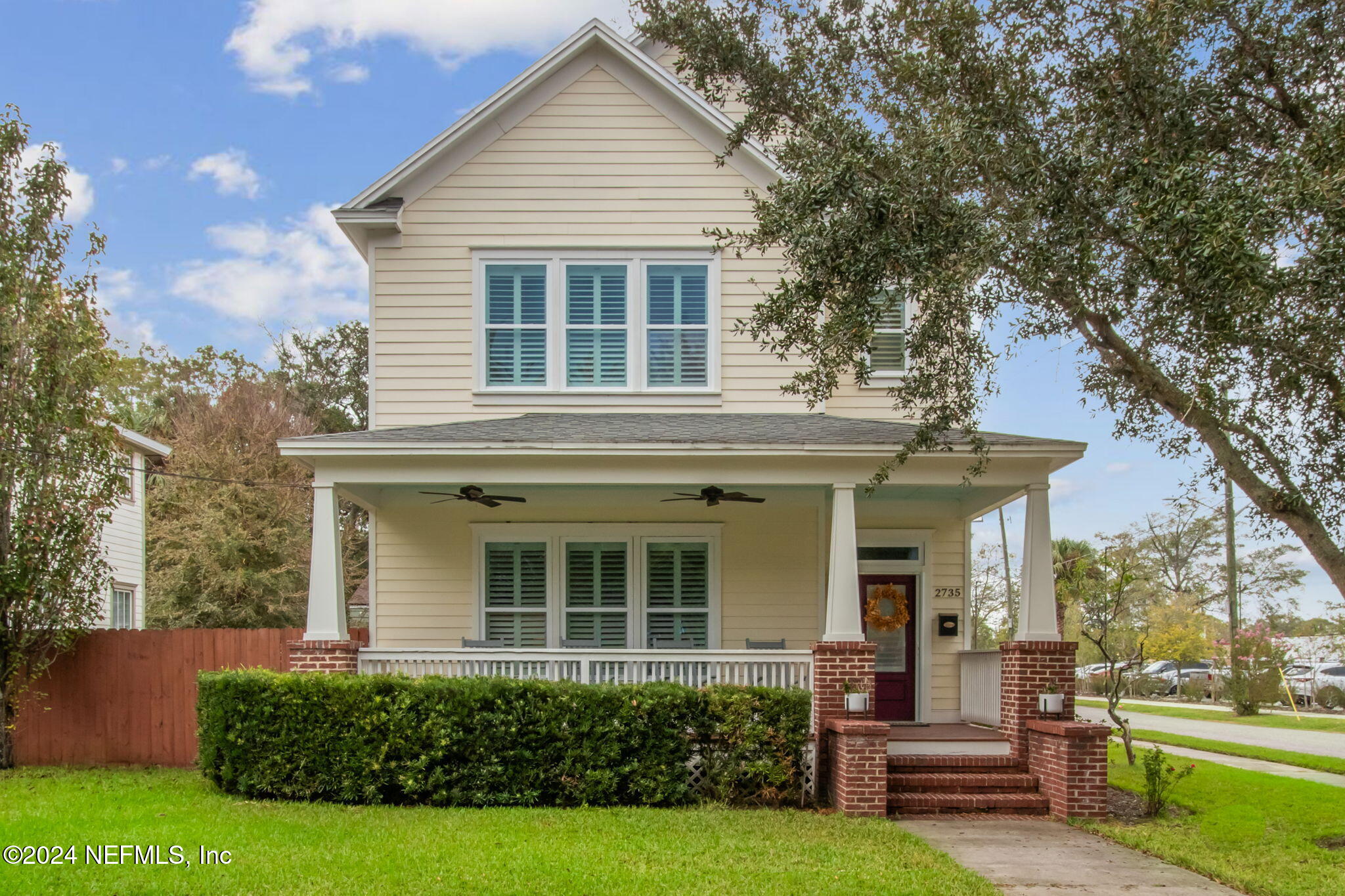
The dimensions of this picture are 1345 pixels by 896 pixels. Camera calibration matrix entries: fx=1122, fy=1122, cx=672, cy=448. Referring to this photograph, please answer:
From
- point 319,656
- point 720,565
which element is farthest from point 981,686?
point 319,656

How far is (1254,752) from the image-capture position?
18391 mm

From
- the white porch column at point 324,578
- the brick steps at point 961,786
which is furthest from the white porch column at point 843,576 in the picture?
the white porch column at point 324,578

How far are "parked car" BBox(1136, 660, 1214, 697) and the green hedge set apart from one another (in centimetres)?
3075

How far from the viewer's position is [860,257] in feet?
31.1

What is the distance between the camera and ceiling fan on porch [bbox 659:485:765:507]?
12195mm

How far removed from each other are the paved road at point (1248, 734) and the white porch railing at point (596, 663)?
31.3ft

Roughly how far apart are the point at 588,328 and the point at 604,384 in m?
0.73

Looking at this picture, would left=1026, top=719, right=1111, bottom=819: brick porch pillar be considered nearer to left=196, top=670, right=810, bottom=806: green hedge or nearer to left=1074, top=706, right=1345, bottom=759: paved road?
left=196, top=670, right=810, bottom=806: green hedge

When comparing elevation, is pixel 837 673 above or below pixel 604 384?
below

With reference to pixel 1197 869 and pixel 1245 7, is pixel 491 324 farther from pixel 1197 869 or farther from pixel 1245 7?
pixel 1197 869

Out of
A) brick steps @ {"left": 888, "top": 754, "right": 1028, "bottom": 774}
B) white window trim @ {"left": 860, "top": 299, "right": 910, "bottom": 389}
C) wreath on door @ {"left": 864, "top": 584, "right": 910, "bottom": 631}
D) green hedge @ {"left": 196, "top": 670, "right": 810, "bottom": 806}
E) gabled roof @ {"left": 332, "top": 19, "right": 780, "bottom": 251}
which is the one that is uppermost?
gabled roof @ {"left": 332, "top": 19, "right": 780, "bottom": 251}

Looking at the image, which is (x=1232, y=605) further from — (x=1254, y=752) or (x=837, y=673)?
(x=837, y=673)

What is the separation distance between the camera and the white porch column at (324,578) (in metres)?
11.3

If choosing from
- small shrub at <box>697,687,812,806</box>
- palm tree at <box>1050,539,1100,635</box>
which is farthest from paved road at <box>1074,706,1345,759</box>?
small shrub at <box>697,687,812,806</box>
